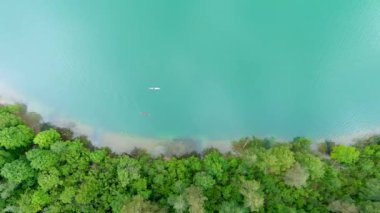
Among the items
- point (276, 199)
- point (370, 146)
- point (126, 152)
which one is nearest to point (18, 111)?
point (126, 152)

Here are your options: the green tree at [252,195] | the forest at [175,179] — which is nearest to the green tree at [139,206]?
the forest at [175,179]

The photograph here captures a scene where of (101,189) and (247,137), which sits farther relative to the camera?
(247,137)

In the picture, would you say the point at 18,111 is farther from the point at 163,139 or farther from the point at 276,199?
A: the point at 276,199

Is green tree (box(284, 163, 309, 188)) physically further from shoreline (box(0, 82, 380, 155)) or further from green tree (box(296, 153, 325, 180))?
shoreline (box(0, 82, 380, 155))

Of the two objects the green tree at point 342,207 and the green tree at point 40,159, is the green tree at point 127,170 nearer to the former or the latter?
the green tree at point 40,159

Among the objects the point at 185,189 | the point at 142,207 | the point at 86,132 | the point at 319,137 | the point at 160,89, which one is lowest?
the point at 142,207

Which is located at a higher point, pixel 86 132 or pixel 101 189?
pixel 86 132

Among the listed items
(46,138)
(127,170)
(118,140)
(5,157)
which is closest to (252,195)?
(127,170)

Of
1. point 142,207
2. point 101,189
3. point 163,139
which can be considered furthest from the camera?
point 163,139

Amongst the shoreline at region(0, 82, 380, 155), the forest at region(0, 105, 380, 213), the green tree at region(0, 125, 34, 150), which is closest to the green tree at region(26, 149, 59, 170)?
the forest at region(0, 105, 380, 213)
